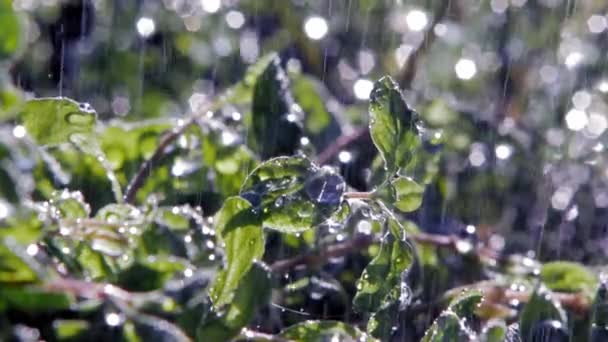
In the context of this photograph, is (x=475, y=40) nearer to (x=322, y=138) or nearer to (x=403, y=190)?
(x=322, y=138)

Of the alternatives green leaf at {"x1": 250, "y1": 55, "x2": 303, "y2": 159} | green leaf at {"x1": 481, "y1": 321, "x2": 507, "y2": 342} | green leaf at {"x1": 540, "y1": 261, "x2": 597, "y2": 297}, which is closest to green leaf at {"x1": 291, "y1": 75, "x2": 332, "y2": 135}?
green leaf at {"x1": 250, "y1": 55, "x2": 303, "y2": 159}

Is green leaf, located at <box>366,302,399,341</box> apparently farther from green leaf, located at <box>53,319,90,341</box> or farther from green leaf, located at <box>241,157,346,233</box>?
green leaf, located at <box>53,319,90,341</box>

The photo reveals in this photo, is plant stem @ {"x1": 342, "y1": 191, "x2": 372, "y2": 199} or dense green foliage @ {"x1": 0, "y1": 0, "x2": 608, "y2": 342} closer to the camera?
dense green foliage @ {"x1": 0, "y1": 0, "x2": 608, "y2": 342}

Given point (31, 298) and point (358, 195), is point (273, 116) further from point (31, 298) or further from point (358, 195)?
point (31, 298)

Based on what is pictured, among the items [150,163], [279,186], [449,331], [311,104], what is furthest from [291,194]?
[311,104]

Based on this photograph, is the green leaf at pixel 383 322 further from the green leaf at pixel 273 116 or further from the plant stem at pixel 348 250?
the green leaf at pixel 273 116

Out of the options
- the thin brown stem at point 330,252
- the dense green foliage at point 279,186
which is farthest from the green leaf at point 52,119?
the thin brown stem at point 330,252
